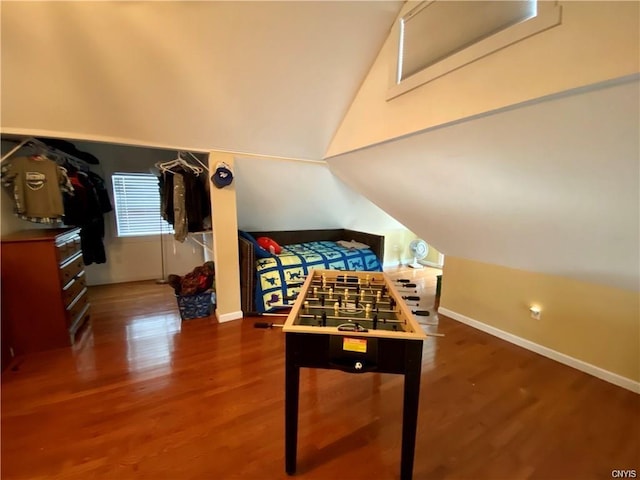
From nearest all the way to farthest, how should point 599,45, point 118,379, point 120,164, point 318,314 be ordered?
point 599,45 < point 318,314 < point 118,379 < point 120,164

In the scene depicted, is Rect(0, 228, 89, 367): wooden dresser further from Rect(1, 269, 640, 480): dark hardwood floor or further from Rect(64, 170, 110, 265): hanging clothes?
Rect(64, 170, 110, 265): hanging clothes

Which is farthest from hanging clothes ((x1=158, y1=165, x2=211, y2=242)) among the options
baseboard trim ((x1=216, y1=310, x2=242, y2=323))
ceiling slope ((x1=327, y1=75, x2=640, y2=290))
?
ceiling slope ((x1=327, y1=75, x2=640, y2=290))

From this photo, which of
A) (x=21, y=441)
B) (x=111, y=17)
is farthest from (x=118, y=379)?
(x=111, y=17)

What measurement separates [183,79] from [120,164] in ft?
9.13

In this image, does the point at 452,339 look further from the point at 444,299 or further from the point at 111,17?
the point at 111,17

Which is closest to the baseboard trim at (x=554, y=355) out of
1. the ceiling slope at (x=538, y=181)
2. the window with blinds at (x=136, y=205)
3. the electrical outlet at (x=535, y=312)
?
the electrical outlet at (x=535, y=312)

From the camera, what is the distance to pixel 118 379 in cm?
204

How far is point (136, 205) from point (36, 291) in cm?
231

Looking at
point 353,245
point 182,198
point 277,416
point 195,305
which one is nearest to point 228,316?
point 195,305

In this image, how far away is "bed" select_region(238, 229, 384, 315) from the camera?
316 cm

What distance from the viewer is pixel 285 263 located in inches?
132

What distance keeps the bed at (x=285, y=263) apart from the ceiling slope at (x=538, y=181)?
1.28m

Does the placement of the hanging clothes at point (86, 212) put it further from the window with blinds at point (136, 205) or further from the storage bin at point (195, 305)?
the storage bin at point (195, 305)

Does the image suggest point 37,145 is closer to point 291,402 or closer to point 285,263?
point 285,263
